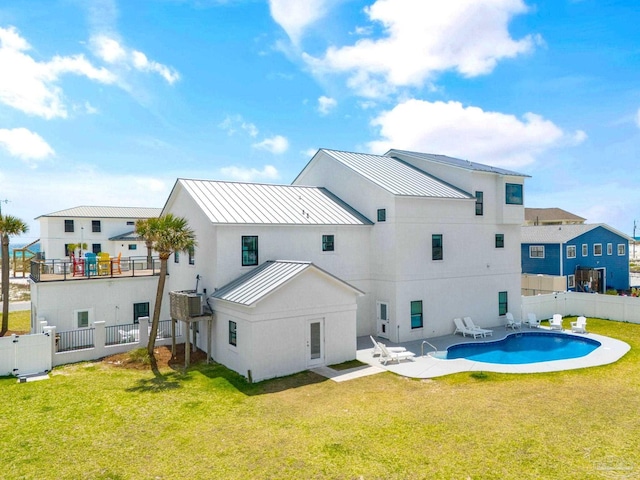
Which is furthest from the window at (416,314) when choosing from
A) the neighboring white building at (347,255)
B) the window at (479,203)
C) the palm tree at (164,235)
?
the palm tree at (164,235)

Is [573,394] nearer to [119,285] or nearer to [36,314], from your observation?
[119,285]

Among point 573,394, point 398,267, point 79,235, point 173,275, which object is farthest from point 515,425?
point 79,235

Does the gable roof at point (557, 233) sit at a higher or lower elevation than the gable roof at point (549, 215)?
lower

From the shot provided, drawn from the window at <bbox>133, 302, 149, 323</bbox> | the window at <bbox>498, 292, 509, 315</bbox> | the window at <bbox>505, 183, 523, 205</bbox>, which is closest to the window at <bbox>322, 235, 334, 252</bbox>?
the window at <bbox>133, 302, 149, 323</bbox>

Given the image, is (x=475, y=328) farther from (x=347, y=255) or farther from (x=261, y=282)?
(x=261, y=282)

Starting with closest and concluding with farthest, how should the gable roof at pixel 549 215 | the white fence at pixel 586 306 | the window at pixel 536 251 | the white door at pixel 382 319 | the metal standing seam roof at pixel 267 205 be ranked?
the metal standing seam roof at pixel 267 205
the white door at pixel 382 319
the white fence at pixel 586 306
the window at pixel 536 251
the gable roof at pixel 549 215

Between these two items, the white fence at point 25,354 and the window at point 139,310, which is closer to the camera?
the white fence at point 25,354

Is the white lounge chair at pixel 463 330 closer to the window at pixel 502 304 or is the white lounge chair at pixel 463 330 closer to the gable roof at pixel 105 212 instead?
the window at pixel 502 304

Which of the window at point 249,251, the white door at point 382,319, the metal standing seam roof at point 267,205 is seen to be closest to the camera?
the window at point 249,251
